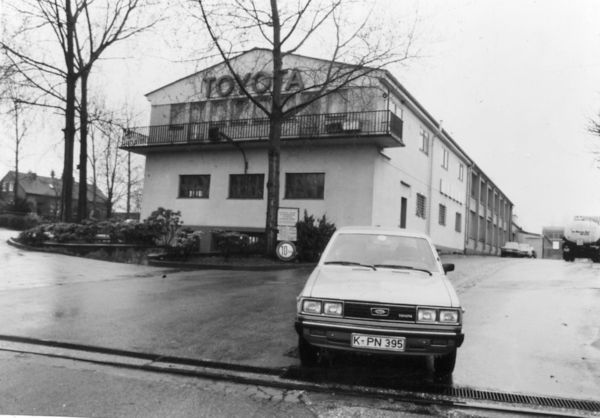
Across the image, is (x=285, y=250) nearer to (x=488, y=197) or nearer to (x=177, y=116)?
(x=177, y=116)

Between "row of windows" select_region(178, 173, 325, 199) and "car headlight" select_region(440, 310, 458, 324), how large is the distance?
19.8m

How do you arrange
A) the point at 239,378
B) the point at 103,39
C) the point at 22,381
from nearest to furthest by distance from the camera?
the point at 22,381 → the point at 239,378 → the point at 103,39

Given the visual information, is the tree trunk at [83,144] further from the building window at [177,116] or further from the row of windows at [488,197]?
the row of windows at [488,197]

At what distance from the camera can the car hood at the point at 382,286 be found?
4.77 metres

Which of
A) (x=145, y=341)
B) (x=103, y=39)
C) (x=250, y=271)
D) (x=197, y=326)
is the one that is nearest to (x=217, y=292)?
(x=197, y=326)

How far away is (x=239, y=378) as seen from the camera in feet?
16.0

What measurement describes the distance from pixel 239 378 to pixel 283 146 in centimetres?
2106

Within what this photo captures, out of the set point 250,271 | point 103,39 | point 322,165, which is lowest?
point 250,271

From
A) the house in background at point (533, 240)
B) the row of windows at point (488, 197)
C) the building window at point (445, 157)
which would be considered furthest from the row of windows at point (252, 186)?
the house in background at point (533, 240)

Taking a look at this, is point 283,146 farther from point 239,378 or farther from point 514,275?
point 239,378

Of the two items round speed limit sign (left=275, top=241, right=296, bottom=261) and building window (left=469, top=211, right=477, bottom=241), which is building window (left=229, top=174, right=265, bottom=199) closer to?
round speed limit sign (left=275, top=241, right=296, bottom=261)

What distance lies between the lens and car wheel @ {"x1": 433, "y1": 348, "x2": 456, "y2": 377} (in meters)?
5.00

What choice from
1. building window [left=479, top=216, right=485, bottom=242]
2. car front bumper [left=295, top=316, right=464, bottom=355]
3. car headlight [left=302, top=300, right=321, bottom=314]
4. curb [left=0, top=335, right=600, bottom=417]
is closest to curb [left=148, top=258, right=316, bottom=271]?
curb [left=0, top=335, right=600, bottom=417]

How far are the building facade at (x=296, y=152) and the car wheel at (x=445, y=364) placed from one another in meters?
16.8
